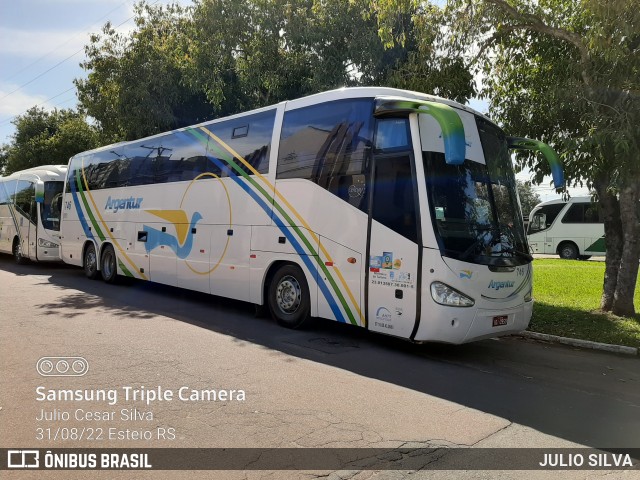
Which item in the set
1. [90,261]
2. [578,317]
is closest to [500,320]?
[578,317]

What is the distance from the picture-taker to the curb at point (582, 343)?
300 inches

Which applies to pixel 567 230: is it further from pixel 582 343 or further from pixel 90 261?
pixel 90 261

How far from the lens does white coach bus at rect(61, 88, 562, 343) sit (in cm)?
658

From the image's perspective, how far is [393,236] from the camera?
22.7 feet

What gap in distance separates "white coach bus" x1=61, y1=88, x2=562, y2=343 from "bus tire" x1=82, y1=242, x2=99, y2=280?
4.70m

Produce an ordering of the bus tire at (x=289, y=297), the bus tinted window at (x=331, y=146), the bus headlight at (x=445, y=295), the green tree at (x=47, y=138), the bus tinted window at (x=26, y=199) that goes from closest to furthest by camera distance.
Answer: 1. the bus headlight at (x=445, y=295)
2. the bus tinted window at (x=331, y=146)
3. the bus tire at (x=289, y=297)
4. the bus tinted window at (x=26, y=199)
5. the green tree at (x=47, y=138)

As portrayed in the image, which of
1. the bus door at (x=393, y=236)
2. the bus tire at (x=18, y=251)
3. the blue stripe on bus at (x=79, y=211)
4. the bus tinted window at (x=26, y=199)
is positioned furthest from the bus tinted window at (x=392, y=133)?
the bus tire at (x=18, y=251)

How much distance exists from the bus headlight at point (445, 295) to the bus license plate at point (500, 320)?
68 centimetres

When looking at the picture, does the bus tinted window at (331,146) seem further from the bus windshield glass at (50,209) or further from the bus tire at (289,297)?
the bus windshield glass at (50,209)

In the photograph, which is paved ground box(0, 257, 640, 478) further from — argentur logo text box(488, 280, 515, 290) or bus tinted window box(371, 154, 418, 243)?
bus tinted window box(371, 154, 418, 243)

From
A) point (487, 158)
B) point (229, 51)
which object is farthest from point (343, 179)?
point (229, 51)

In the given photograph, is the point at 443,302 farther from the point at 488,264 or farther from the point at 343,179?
the point at 343,179

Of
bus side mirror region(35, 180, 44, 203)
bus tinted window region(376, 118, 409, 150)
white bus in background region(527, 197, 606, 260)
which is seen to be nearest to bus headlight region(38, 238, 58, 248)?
bus side mirror region(35, 180, 44, 203)

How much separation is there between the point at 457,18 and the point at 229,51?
8358 millimetres
